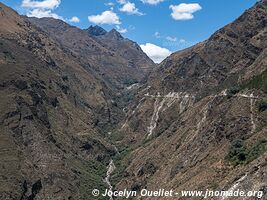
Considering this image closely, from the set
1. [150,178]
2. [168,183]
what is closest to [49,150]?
[150,178]

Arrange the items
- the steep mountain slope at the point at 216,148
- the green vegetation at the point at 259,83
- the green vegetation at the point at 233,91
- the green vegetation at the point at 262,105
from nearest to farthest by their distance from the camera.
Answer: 1. the steep mountain slope at the point at 216,148
2. the green vegetation at the point at 262,105
3. the green vegetation at the point at 259,83
4. the green vegetation at the point at 233,91

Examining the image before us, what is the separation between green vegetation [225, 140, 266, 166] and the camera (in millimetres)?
106775

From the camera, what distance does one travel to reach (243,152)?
11181 cm

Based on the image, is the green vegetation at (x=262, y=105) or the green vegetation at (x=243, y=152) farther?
the green vegetation at (x=262, y=105)

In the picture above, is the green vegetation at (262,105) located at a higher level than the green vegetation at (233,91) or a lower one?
lower

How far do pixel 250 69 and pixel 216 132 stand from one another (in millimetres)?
52231

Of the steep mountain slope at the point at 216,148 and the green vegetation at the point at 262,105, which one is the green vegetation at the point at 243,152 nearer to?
the steep mountain slope at the point at 216,148

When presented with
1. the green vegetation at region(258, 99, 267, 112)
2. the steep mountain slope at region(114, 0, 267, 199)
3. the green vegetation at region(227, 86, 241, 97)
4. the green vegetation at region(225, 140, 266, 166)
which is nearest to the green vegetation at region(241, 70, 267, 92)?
the steep mountain slope at region(114, 0, 267, 199)

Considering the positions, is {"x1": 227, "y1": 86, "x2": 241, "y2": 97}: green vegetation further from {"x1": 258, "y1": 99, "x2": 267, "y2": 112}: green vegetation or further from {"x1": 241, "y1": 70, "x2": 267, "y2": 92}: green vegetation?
{"x1": 258, "y1": 99, "x2": 267, "y2": 112}: green vegetation

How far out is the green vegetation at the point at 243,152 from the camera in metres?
107

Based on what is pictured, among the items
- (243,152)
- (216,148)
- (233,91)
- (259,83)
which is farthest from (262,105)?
(243,152)

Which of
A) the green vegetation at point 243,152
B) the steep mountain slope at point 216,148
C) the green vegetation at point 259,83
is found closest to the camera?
the steep mountain slope at point 216,148

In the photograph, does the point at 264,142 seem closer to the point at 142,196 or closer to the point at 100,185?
the point at 142,196

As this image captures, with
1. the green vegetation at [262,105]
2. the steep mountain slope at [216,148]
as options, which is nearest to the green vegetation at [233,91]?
the steep mountain slope at [216,148]
